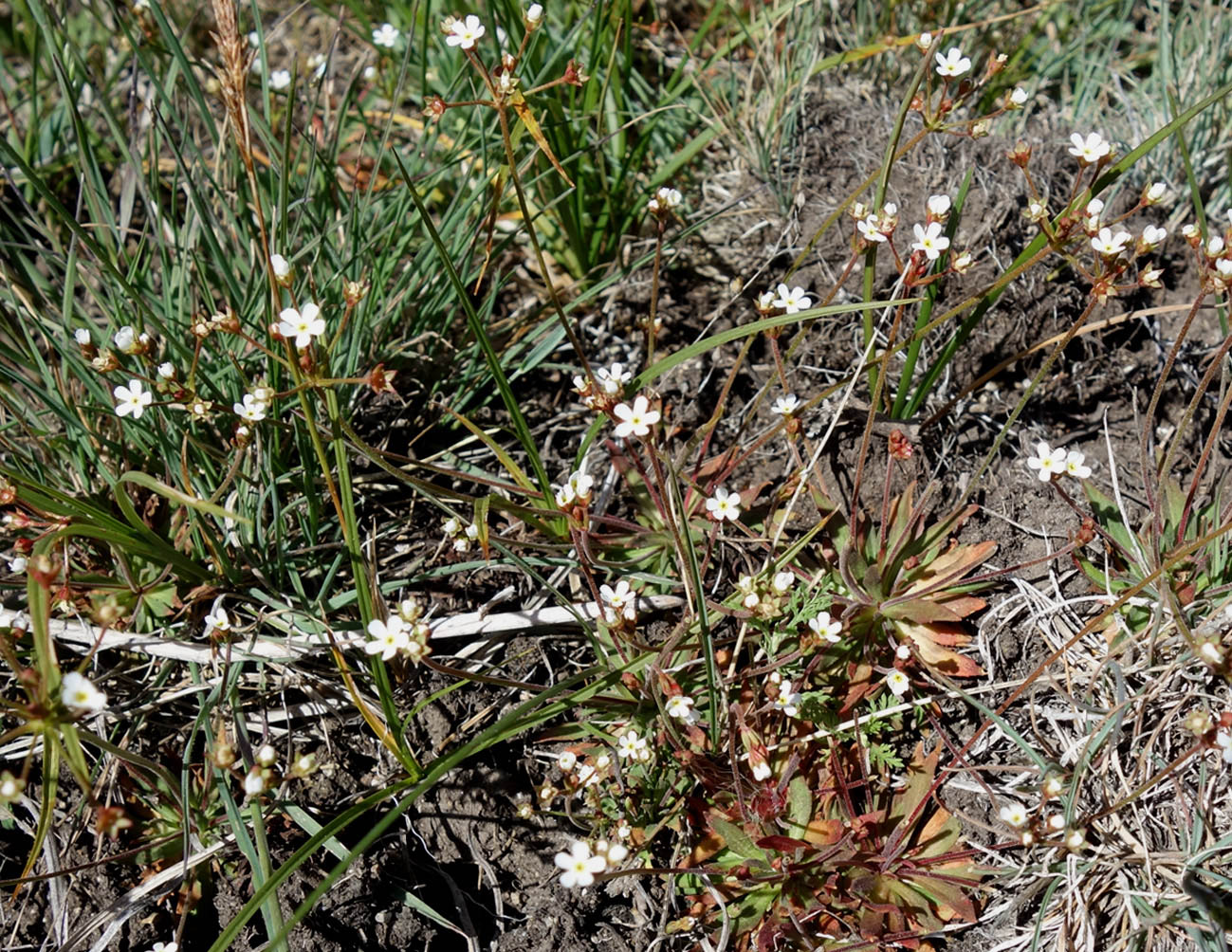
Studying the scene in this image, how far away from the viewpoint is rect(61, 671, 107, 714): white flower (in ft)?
6.45

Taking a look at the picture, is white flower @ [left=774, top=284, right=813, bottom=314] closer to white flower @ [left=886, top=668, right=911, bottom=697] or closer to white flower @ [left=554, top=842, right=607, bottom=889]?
white flower @ [left=886, top=668, right=911, bottom=697]

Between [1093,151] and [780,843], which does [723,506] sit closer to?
[780,843]

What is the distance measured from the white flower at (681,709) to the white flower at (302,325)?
1.39 meters

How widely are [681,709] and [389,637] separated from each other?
84 centimetres

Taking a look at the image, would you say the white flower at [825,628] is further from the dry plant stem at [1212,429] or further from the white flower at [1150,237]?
the white flower at [1150,237]

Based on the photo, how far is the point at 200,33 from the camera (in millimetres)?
4816

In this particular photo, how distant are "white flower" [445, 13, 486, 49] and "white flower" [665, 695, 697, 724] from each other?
1.89 m

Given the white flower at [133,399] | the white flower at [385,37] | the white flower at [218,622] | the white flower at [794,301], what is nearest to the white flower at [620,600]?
the white flower at [794,301]

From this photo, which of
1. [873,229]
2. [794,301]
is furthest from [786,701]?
[873,229]

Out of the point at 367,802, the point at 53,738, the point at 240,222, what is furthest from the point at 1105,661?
the point at 240,222

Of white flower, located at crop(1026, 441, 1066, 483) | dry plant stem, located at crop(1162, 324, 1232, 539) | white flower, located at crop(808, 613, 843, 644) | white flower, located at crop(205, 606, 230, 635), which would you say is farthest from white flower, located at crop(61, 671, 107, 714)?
dry plant stem, located at crop(1162, 324, 1232, 539)

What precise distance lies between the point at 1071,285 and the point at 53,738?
3.46 meters

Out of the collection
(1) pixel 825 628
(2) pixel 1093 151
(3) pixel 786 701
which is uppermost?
(2) pixel 1093 151

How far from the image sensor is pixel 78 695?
6.53ft
